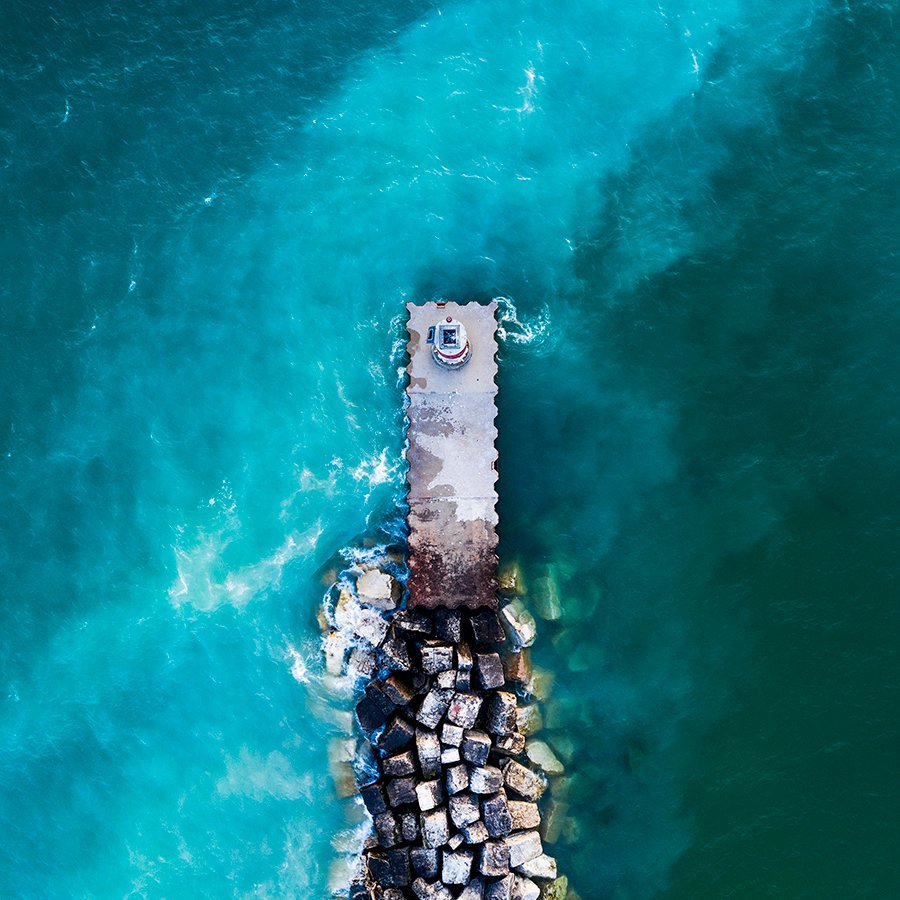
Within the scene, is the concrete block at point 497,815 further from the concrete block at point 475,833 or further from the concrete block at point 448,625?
the concrete block at point 448,625

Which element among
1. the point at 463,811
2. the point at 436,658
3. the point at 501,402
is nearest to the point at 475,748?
the point at 463,811

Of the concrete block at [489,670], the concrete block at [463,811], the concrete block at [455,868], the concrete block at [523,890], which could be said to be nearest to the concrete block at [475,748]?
the concrete block at [463,811]

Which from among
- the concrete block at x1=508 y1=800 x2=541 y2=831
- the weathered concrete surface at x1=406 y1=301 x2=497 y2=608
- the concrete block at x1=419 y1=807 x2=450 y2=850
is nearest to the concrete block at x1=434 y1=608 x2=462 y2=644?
the weathered concrete surface at x1=406 y1=301 x2=497 y2=608

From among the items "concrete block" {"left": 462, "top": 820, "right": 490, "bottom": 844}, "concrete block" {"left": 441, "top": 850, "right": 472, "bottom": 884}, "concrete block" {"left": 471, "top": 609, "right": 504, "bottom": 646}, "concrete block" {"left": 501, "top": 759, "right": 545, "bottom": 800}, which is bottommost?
"concrete block" {"left": 441, "top": 850, "right": 472, "bottom": 884}

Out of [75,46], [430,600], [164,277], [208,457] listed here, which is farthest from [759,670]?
[75,46]

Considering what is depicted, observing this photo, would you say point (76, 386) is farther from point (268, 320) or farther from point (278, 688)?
point (278, 688)

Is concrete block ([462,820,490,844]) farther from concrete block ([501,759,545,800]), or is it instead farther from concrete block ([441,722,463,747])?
concrete block ([441,722,463,747])
